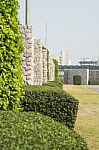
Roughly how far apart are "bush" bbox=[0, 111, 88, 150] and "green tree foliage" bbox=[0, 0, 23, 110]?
166cm

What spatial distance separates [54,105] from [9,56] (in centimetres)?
203

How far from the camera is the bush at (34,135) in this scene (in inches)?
154

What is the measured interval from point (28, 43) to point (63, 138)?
8.31 metres

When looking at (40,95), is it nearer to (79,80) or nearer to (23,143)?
(23,143)

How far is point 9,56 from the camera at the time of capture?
689cm

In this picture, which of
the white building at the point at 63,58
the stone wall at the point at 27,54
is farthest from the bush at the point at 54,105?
the white building at the point at 63,58

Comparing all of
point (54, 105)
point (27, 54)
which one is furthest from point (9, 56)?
point (27, 54)

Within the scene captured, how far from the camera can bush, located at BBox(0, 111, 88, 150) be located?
390 centimetres

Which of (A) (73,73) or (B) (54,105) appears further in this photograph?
(A) (73,73)

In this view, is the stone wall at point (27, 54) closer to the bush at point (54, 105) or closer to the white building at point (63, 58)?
the bush at point (54, 105)

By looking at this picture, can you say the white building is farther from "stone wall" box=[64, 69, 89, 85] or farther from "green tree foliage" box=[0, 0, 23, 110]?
"green tree foliage" box=[0, 0, 23, 110]

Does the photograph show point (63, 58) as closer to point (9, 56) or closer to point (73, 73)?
point (73, 73)

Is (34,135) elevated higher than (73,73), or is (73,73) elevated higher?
(34,135)

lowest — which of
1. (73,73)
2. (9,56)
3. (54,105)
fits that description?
(73,73)
